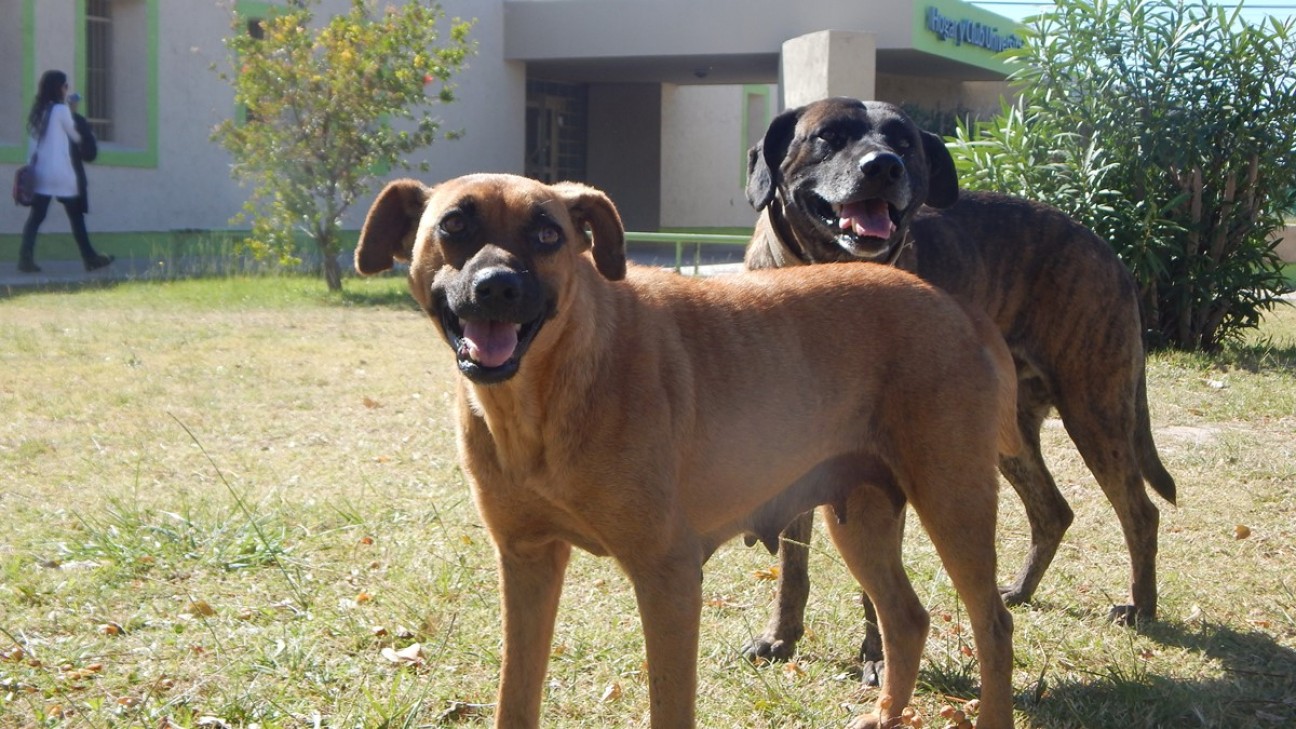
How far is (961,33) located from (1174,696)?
2087 centimetres

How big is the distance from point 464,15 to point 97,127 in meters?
6.59

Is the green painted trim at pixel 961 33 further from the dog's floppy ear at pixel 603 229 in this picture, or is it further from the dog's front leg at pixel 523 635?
the dog's front leg at pixel 523 635

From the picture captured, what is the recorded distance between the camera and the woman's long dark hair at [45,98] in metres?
15.6

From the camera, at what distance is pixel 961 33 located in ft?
76.8

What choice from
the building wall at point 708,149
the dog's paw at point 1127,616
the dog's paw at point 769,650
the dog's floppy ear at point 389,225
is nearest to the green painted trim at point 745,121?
the building wall at point 708,149

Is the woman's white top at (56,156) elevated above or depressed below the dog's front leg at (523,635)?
above

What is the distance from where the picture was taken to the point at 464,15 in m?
22.5

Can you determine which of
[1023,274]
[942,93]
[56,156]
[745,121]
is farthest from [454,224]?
[745,121]

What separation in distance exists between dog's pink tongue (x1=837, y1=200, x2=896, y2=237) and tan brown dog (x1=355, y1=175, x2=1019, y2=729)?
577 millimetres

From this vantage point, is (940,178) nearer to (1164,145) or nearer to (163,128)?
(1164,145)

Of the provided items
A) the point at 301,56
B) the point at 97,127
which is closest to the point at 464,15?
the point at 97,127

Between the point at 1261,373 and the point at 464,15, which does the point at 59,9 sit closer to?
the point at 464,15

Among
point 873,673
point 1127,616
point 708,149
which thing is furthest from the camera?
point 708,149

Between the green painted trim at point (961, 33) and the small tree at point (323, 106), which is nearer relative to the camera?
the small tree at point (323, 106)
